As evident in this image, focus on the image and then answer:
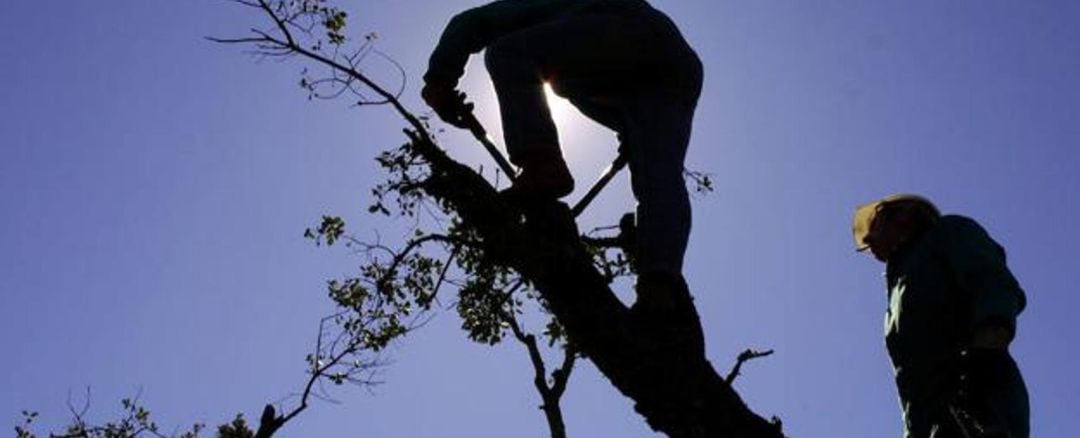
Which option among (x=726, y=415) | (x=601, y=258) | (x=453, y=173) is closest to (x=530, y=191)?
(x=453, y=173)

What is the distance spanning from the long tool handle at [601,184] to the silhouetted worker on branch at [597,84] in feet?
1.03

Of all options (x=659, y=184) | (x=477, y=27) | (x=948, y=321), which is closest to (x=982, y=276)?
(x=948, y=321)

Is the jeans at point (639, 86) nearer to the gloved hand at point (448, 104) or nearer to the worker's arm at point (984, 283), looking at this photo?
the gloved hand at point (448, 104)

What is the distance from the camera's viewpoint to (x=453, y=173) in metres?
4.39

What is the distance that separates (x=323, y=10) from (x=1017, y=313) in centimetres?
576

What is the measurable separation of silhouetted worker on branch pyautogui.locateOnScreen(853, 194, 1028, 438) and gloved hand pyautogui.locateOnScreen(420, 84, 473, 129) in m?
1.80

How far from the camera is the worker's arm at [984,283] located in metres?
3.37

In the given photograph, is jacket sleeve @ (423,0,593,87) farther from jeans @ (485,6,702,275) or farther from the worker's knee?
the worker's knee

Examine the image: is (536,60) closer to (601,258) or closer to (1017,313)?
(1017,313)

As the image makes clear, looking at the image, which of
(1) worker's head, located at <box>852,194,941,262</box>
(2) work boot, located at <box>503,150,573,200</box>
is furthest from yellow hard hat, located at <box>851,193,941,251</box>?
(2) work boot, located at <box>503,150,573,200</box>

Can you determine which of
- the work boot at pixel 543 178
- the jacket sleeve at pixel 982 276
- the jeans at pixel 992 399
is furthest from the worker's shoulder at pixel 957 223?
the work boot at pixel 543 178

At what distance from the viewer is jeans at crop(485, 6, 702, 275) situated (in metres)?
4.05

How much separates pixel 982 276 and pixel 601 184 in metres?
1.81

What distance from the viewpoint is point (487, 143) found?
14.2ft
